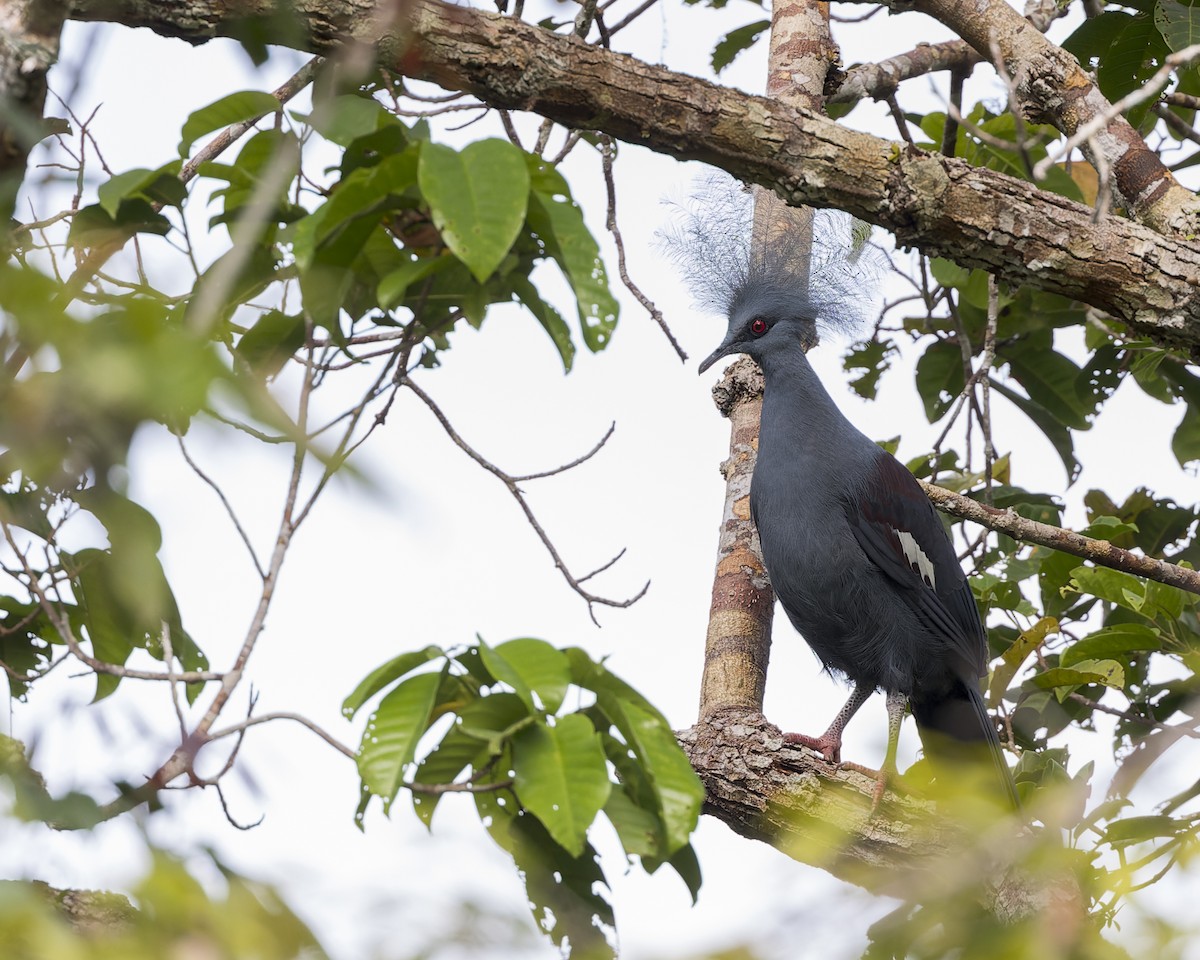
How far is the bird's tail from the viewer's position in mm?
3850

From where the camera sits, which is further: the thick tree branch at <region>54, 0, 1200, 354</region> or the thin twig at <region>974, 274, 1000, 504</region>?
the thin twig at <region>974, 274, 1000, 504</region>

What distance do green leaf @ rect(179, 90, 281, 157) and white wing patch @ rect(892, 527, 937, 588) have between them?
2784 millimetres

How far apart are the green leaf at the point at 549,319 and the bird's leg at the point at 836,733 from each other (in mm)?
2388

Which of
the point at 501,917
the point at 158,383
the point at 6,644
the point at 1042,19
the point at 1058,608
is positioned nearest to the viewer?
the point at 158,383

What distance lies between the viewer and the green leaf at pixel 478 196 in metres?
1.68

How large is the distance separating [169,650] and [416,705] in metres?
0.37

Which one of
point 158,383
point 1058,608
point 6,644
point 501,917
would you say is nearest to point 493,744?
point 501,917

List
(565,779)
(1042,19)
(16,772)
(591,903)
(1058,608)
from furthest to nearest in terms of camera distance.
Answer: (1058,608)
(1042,19)
(591,903)
(565,779)
(16,772)

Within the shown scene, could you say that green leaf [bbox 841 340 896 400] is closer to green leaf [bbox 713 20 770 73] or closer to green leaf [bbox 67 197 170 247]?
green leaf [bbox 713 20 770 73]

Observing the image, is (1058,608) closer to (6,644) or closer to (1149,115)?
(1149,115)

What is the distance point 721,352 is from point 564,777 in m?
3.02

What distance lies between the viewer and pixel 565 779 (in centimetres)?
163

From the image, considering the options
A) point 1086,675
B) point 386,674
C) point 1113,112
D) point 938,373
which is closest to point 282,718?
point 386,674

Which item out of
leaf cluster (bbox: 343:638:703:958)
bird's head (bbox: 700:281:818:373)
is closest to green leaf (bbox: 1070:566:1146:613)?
bird's head (bbox: 700:281:818:373)
